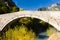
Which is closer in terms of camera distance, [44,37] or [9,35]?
[9,35]

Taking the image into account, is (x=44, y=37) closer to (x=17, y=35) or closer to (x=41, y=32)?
(x=41, y=32)

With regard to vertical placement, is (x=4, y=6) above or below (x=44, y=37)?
above

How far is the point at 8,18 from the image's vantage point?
1986 cm

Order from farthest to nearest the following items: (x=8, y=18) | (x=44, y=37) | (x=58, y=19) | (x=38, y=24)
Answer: (x=38, y=24) → (x=44, y=37) → (x=8, y=18) → (x=58, y=19)

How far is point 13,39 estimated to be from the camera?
618 inches

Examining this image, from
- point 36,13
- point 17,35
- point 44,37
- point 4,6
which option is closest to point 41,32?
point 44,37

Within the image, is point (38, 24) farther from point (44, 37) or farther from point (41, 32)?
point (44, 37)

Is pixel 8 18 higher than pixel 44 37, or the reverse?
pixel 8 18

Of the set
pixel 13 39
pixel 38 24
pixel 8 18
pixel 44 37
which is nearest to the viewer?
pixel 13 39

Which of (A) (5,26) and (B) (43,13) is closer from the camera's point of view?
(B) (43,13)

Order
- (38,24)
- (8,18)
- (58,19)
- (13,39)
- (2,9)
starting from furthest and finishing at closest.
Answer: (38,24) < (2,9) < (8,18) < (58,19) < (13,39)

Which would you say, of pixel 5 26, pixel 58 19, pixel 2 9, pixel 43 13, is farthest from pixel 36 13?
pixel 2 9

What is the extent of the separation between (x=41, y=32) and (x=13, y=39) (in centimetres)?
866

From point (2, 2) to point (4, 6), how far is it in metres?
0.61
